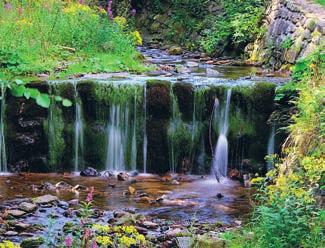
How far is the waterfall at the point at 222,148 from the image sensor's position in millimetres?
8820

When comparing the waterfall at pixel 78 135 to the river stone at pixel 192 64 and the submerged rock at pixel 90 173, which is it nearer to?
the submerged rock at pixel 90 173

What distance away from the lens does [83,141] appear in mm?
9102

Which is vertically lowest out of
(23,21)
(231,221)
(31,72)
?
(231,221)

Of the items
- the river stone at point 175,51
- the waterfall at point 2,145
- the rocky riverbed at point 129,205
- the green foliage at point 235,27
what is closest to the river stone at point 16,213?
the rocky riverbed at point 129,205

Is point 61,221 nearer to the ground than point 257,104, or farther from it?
nearer to the ground

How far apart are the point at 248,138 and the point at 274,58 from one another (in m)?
3.55

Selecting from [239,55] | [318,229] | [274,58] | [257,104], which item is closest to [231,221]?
[318,229]

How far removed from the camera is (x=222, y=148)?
8930mm

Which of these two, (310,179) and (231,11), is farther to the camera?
(231,11)

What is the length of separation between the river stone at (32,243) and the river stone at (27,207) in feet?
3.39

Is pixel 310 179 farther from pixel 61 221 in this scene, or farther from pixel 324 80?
pixel 61 221

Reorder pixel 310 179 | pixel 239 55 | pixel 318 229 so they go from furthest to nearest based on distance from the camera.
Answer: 1. pixel 239 55
2. pixel 310 179
3. pixel 318 229

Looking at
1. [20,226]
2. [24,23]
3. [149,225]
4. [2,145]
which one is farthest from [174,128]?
[24,23]

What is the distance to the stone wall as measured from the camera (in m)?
10.2
